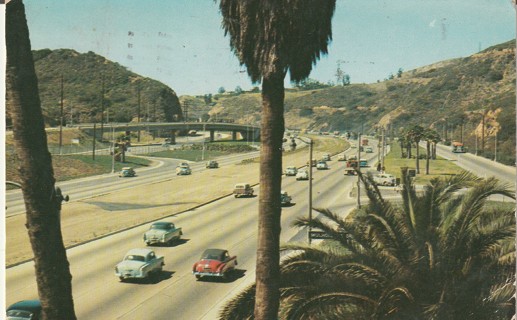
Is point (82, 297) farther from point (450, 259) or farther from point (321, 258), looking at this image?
point (450, 259)

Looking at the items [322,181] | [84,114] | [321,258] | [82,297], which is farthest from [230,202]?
[84,114]

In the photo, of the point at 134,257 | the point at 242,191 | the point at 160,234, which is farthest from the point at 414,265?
the point at 242,191

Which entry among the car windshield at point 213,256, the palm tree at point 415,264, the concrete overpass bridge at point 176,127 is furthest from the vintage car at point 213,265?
the concrete overpass bridge at point 176,127

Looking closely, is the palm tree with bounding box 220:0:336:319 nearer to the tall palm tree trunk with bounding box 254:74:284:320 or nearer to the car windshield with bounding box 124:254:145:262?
the tall palm tree trunk with bounding box 254:74:284:320

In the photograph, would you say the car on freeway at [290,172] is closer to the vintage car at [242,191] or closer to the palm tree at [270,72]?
the vintage car at [242,191]

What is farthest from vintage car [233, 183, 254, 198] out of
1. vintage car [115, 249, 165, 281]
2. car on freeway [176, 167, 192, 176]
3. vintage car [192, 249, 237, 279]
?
vintage car [115, 249, 165, 281]

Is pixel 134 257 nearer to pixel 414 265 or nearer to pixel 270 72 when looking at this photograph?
pixel 414 265
